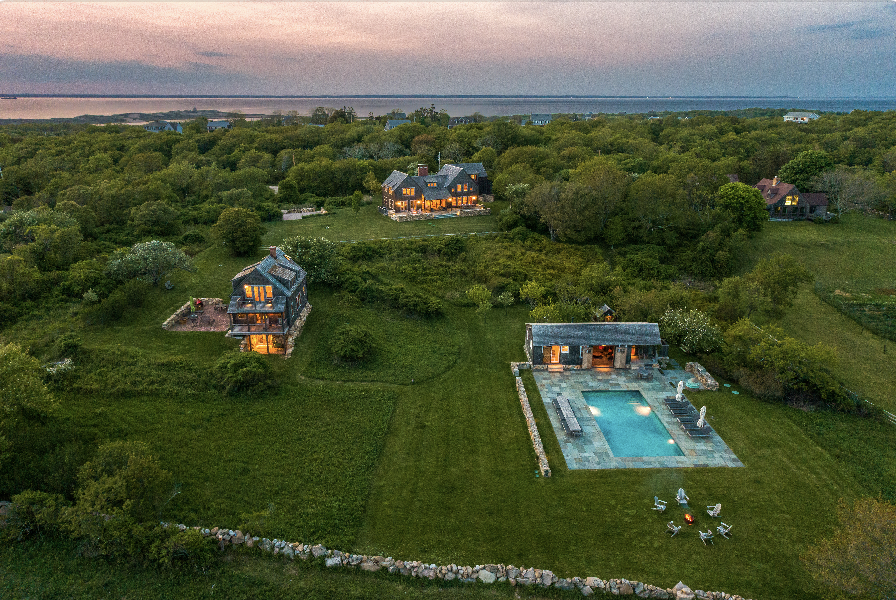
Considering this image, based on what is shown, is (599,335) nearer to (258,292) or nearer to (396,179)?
(258,292)

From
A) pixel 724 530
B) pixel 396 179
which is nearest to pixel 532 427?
pixel 724 530

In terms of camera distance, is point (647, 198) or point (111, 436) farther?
point (647, 198)

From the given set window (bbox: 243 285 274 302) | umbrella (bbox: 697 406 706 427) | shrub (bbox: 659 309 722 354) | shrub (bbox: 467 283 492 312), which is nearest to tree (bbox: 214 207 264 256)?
window (bbox: 243 285 274 302)

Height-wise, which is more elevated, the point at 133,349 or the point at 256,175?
the point at 256,175

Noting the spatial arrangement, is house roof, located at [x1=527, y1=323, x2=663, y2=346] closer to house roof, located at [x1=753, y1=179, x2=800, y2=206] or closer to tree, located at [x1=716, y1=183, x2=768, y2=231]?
tree, located at [x1=716, y1=183, x2=768, y2=231]

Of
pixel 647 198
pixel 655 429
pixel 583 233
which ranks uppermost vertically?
pixel 647 198

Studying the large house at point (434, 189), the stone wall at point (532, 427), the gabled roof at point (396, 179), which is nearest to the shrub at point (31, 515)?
the stone wall at point (532, 427)

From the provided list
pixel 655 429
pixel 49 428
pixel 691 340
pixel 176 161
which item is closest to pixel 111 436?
pixel 49 428

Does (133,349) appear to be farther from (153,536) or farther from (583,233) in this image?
(583,233)
